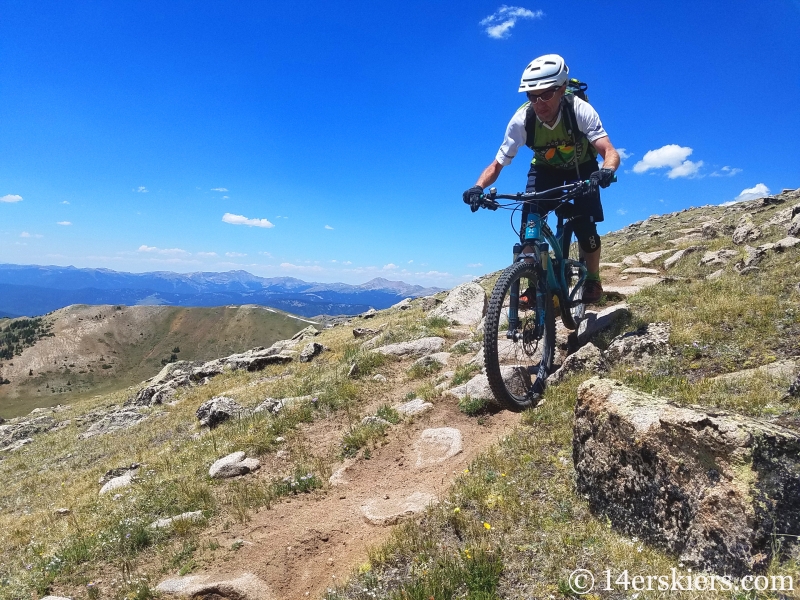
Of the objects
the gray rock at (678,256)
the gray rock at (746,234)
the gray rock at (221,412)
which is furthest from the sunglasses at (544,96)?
the gray rock at (746,234)

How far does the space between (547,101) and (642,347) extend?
4366 millimetres

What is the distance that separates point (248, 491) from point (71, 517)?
3.64 meters

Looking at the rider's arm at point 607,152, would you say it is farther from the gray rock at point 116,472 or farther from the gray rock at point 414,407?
the gray rock at point 116,472

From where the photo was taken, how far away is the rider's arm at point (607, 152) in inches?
264

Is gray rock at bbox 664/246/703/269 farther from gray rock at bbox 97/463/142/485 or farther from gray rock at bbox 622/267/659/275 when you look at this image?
gray rock at bbox 97/463/142/485

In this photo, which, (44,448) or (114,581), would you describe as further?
(44,448)

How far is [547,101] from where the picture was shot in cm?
704

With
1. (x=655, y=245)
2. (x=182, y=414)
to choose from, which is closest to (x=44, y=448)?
(x=182, y=414)

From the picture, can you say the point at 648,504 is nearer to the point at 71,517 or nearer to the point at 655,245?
the point at 71,517

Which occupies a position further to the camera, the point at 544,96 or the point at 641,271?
the point at 641,271

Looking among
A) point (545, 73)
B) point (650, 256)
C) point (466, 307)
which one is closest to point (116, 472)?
point (545, 73)

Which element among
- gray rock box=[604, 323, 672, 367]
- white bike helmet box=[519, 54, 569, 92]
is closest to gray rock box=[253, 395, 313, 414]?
gray rock box=[604, 323, 672, 367]

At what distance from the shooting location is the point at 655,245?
82.5 feet

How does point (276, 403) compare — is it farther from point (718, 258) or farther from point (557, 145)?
point (718, 258)
